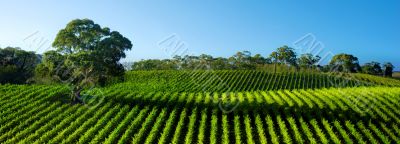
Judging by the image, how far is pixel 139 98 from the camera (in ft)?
105

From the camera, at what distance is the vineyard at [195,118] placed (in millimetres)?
23359

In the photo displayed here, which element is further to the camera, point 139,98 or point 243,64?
point 243,64

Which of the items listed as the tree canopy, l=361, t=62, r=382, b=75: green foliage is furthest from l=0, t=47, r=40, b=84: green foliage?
l=361, t=62, r=382, b=75: green foliage

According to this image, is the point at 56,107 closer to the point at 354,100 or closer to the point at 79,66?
the point at 79,66

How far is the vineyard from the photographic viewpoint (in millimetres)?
23359

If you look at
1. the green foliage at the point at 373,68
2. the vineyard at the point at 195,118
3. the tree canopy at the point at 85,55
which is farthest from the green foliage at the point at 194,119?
the green foliage at the point at 373,68

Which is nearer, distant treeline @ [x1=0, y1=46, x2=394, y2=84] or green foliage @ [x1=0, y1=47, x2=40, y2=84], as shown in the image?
green foliage @ [x1=0, y1=47, x2=40, y2=84]

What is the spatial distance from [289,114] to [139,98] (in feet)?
38.0

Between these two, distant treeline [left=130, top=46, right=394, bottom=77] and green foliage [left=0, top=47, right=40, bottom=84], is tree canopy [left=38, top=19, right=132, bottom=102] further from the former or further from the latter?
distant treeline [left=130, top=46, right=394, bottom=77]

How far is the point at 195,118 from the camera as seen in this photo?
27.1 metres

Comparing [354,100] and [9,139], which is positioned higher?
[354,100]

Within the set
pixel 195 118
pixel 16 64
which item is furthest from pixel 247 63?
pixel 195 118

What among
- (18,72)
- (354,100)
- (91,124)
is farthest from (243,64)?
(91,124)

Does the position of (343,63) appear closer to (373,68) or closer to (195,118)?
(373,68)
